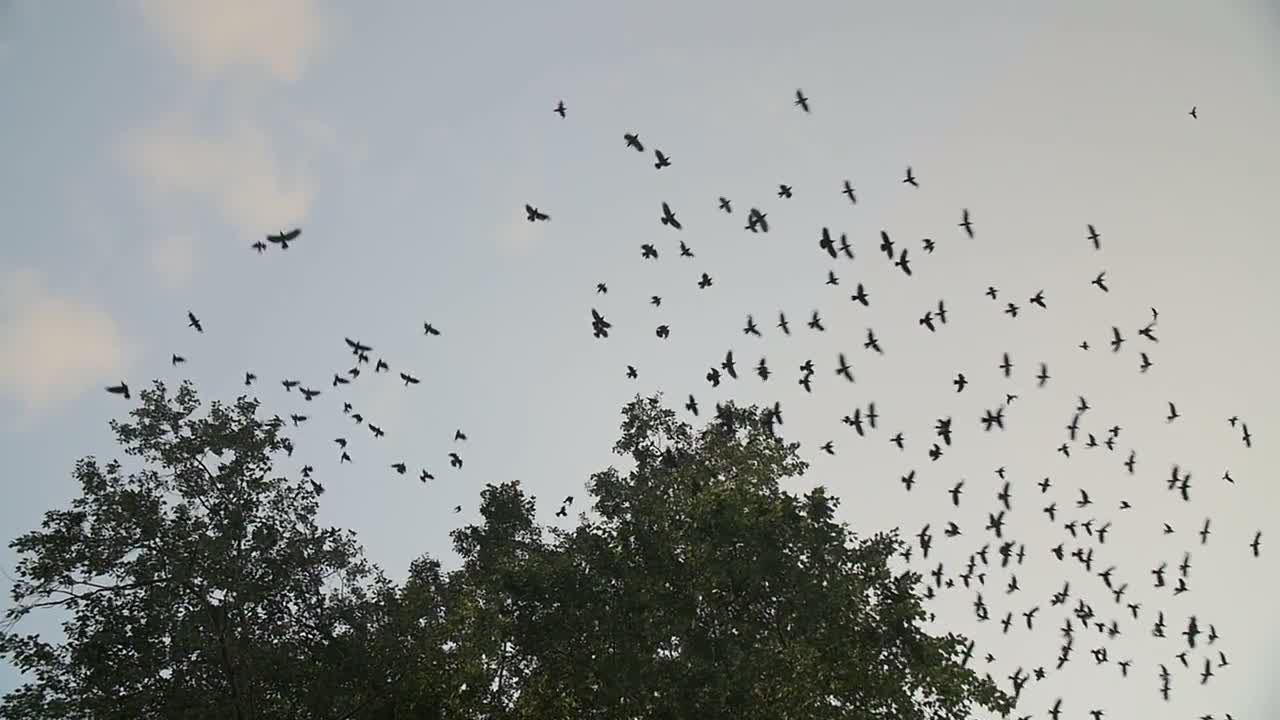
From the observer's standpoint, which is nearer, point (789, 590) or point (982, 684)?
point (982, 684)

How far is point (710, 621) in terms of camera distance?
2217 cm

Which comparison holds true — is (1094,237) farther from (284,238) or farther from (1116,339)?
(284,238)

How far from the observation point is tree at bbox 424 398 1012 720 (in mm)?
19484

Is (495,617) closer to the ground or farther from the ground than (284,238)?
closer to the ground

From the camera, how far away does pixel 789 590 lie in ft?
71.5

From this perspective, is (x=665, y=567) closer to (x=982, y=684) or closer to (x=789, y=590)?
(x=789, y=590)

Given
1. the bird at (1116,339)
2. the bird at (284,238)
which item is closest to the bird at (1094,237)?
the bird at (1116,339)

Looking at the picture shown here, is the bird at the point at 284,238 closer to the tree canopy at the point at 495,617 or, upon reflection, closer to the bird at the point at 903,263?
the tree canopy at the point at 495,617

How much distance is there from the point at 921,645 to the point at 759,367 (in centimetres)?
1036

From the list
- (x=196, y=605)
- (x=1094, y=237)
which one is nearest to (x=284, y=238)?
(x=196, y=605)

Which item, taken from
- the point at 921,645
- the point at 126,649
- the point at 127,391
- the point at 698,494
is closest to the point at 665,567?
the point at 698,494

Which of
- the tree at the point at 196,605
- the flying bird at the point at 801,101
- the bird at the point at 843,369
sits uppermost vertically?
the flying bird at the point at 801,101

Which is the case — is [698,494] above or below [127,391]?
below

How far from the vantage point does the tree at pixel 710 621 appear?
1948 centimetres
